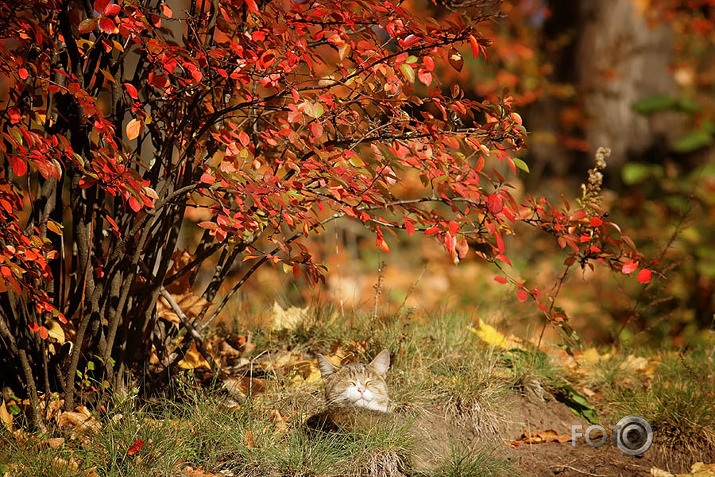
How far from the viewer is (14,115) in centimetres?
292

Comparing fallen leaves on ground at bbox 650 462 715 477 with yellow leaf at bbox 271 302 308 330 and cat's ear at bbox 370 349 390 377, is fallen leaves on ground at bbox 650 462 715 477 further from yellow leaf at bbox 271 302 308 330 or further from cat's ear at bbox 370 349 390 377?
yellow leaf at bbox 271 302 308 330

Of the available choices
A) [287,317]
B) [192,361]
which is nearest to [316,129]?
[192,361]

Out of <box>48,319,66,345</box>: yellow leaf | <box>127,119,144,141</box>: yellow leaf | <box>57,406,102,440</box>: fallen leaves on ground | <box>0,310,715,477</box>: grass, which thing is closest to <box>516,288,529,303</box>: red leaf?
<box>0,310,715,477</box>: grass

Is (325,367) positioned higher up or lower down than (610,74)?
lower down

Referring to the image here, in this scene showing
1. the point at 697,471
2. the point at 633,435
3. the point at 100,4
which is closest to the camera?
the point at 100,4

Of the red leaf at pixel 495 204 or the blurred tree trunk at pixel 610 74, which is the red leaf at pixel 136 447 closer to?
the red leaf at pixel 495 204

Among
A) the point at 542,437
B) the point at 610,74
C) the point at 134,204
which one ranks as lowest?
the point at 542,437

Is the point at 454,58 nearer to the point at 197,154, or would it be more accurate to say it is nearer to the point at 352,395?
the point at 197,154

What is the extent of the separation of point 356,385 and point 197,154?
1349 mm

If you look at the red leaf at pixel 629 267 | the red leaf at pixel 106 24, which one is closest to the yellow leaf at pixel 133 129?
the red leaf at pixel 106 24

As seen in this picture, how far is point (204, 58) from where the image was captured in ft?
9.16

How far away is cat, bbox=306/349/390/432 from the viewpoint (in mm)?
3238

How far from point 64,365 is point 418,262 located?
754 centimetres

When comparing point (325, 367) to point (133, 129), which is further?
point (325, 367)
